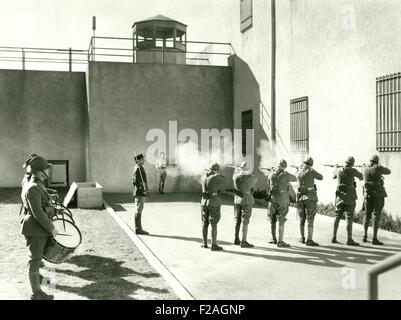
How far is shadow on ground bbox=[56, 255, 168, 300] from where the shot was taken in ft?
20.5

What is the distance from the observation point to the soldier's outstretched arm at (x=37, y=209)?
5.88m

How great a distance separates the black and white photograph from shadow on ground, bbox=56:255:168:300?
0.04m

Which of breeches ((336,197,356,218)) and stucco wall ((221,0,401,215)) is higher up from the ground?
stucco wall ((221,0,401,215))

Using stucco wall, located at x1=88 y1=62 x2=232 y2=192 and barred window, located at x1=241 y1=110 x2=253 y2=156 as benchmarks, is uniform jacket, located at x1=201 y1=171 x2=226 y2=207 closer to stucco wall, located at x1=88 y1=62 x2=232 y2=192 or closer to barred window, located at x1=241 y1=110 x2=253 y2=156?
barred window, located at x1=241 y1=110 x2=253 y2=156

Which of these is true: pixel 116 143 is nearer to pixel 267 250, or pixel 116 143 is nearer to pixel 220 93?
pixel 220 93

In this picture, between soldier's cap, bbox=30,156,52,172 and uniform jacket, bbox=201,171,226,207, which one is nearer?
soldier's cap, bbox=30,156,52,172

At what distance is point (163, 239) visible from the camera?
9930 mm

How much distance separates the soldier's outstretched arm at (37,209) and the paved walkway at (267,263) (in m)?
2.06

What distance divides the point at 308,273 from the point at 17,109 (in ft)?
55.0

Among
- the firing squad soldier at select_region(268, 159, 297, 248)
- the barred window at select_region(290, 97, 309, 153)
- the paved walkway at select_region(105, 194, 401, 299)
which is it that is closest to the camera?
the paved walkway at select_region(105, 194, 401, 299)

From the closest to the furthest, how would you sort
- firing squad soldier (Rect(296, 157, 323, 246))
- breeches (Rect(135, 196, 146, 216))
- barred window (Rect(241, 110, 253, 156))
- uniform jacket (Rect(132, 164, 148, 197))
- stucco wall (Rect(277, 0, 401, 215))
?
firing squad soldier (Rect(296, 157, 323, 246))
breeches (Rect(135, 196, 146, 216))
uniform jacket (Rect(132, 164, 148, 197))
stucco wall (Rect(277, 0, 401, 215))
barred window (Rect(241, 110, 253, 156))

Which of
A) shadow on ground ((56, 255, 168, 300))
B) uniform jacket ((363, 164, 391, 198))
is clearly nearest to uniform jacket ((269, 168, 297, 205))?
uniform jacket ((363, 164, 391, 198))

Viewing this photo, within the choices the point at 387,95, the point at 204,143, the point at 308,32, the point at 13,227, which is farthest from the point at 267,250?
the point at 204,143

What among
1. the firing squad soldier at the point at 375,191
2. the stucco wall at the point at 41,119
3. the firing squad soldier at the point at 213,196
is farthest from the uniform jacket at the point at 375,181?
the stucco wall at the point at 41,119
